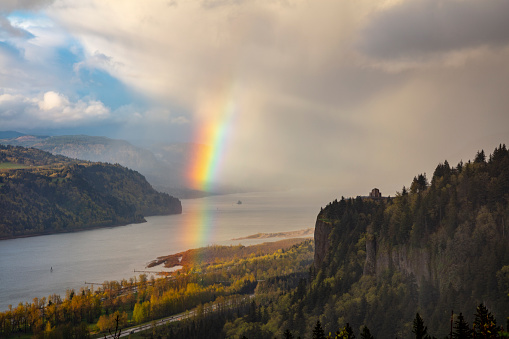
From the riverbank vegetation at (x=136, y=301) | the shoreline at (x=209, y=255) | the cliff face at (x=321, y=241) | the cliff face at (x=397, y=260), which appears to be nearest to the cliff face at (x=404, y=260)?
the cliff face at (x=397, y=260)

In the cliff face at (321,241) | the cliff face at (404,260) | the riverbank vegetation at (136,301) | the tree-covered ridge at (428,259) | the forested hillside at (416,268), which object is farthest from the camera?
the cliff face at (321,241)

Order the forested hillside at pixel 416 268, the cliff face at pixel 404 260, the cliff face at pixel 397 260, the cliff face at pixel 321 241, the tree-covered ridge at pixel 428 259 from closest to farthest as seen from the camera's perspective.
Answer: the forested hillside at pixel 416 268 < the tree-covered ridge at pixel 428 259 < the cliff face at pixel 404 260 < the cliff face at pixel 397 260 < the cliff face at pixel 321 241

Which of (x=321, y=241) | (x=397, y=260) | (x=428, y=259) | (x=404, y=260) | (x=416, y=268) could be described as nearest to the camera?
(x=428, y=259)

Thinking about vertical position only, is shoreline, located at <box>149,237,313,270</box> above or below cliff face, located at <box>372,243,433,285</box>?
below

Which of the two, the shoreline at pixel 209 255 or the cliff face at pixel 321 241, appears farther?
the shoreline at pixel 209 255

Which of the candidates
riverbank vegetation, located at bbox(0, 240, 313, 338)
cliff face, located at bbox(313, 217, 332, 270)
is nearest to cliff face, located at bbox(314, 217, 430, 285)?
cliff face, located at bbox(313, 217, 332, 270)

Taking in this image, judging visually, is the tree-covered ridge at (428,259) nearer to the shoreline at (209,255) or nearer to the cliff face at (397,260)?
the cliff face at (397,260)

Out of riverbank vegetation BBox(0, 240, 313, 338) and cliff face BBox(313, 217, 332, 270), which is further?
cliff face BBox(313, 217, 332, 270)

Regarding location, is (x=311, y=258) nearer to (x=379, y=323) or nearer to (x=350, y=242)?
(x=350, y=242)

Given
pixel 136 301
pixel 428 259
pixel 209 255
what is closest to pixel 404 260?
pixel 428 259

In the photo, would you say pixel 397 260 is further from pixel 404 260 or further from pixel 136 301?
pixel 136 301

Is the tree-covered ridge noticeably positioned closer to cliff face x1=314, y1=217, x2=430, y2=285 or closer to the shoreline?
cliff face x1=314, y1=217, x2=430, y2=285

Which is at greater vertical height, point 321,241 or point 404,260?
point 321,241

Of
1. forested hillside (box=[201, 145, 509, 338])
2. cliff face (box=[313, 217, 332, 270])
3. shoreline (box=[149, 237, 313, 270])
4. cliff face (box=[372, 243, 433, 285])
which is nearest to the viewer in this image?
forested hillside (box=[201, 145, 509, 338])
